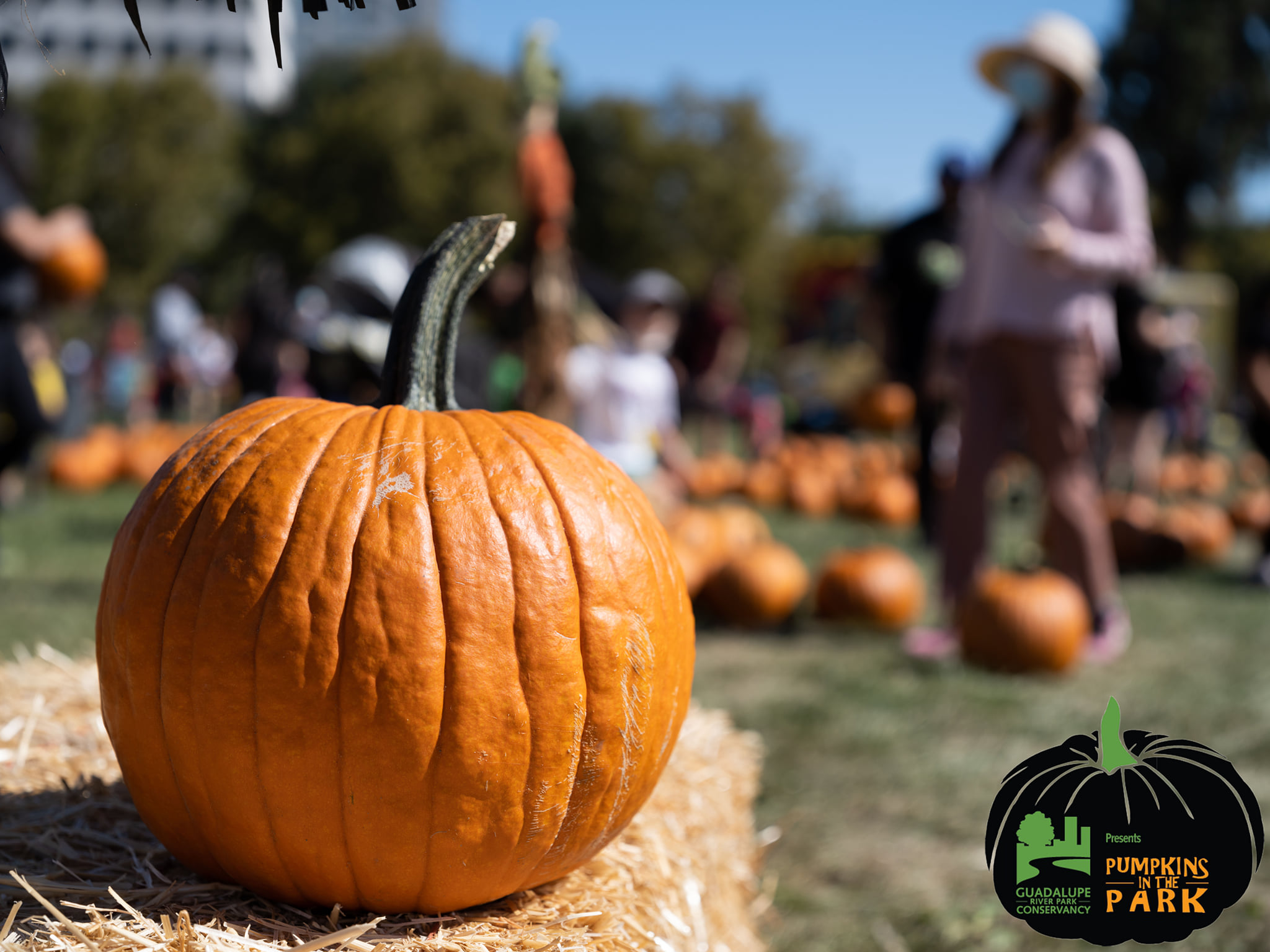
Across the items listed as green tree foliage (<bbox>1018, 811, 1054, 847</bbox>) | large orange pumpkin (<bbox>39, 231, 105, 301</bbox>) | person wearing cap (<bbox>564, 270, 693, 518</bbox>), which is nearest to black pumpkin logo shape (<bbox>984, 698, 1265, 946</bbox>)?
green tree foliage (<bbox>1018, 811, 1054, 847</bbox>)

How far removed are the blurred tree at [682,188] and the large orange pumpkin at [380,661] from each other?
35371 mm

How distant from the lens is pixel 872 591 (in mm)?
5141

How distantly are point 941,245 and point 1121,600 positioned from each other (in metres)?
2.41

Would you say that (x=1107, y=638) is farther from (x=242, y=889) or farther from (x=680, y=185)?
(x=680, y=185)

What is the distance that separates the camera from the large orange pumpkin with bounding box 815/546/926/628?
5.15 meters

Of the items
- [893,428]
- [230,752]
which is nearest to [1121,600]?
[230,752]

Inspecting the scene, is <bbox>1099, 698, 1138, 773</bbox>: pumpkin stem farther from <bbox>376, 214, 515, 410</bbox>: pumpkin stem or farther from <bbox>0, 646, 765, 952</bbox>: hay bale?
<bbox>376, 214, 515, 410</bbox>: pumpkin stem

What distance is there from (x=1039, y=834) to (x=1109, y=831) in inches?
4.4

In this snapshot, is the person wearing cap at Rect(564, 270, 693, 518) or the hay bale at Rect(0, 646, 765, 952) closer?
the hay bale at Rect(0, 646, 765, 952)

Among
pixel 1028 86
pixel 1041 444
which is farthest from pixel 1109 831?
pixel 1028 86

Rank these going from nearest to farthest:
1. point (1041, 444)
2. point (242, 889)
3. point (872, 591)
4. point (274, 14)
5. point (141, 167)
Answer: point (274, 14) → point (242, 889) → point (1041, 444) → point (872, 591) → point (141, 167)

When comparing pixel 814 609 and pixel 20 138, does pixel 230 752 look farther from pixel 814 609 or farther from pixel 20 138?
pixel 20 138

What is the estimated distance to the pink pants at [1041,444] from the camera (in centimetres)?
428

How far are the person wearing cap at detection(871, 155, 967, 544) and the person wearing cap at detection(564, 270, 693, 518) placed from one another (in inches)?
58.6
